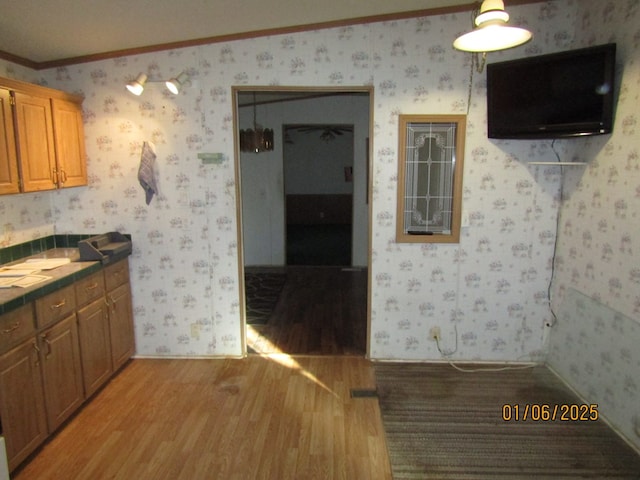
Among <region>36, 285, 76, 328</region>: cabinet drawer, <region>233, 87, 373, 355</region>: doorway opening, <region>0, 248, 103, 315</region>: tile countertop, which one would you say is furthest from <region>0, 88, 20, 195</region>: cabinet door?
<region>233, 87, 373, 355</region>: doorway opening

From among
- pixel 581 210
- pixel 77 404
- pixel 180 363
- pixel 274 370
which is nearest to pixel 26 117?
pixel 77 404

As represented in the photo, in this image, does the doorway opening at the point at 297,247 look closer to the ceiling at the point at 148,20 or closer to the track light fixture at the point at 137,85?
the ceiling at the point at 148,20

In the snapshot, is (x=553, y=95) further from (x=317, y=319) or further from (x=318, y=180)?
(x=318, y=180)

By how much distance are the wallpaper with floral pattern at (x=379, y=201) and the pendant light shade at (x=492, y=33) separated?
1345mm

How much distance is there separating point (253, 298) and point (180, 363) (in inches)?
67.1

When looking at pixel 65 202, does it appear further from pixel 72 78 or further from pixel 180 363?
pixel 180 363

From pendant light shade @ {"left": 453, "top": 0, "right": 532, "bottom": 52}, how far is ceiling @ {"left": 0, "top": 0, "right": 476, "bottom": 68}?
1156 mm

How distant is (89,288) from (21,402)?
2.75 feet

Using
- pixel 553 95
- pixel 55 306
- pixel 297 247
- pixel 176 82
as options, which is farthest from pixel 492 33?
pixel 297 247

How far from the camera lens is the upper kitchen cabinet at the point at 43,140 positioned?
2.67 meters

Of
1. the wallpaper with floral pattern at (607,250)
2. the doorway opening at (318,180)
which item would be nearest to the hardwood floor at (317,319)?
the wallpaper with floral pattern at (607,250)

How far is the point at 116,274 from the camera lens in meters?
3.38

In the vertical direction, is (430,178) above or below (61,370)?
above
